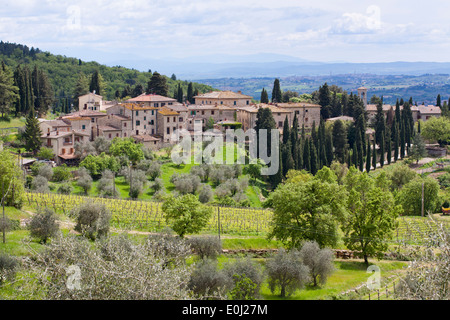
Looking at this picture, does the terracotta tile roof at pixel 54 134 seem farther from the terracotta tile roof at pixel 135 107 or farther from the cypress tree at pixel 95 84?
the cypress tree at pixel 95 84

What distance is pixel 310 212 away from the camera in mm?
29234

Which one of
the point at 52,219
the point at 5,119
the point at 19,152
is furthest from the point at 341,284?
the point at 5,119

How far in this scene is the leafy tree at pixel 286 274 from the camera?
22.5 meters

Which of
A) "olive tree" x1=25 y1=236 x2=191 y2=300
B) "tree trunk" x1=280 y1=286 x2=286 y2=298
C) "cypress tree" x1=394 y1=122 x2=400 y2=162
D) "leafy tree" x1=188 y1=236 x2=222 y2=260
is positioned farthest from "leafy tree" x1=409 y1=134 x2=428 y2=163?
"olive tree" x1=25 y1=236 x2=191 y2=300

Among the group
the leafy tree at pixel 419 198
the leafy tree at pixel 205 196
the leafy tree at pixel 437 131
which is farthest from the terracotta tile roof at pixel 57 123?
the leafy tree at pixel 437 131

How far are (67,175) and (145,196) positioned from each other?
6627 millimetres

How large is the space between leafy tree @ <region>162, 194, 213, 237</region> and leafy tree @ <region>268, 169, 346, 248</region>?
3.74 m

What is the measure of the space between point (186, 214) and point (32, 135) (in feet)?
81.6

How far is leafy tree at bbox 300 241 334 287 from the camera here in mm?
24188

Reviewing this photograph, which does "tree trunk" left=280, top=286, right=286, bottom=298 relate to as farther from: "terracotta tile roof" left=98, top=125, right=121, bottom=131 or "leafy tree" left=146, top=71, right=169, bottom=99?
"leafy tree" left=146, top=71, right=169, bottom=99

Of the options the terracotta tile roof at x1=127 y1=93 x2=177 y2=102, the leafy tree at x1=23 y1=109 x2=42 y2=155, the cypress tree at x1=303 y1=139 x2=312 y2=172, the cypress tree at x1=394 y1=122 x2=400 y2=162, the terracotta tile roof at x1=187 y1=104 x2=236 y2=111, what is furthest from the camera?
the terracotta tile roof at x1=187 y1=104 x2=236 y2=111

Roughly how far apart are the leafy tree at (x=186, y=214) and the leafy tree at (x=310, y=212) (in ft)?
12.3

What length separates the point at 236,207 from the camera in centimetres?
4106

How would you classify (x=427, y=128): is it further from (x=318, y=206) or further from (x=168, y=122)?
(x=318, y=206)
